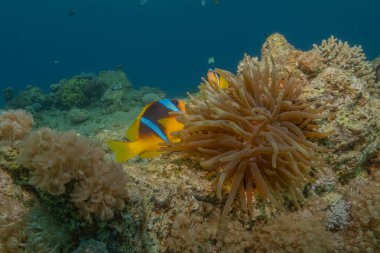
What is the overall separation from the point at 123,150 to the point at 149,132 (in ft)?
0.91

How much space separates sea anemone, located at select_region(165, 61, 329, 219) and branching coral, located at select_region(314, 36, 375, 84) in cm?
189

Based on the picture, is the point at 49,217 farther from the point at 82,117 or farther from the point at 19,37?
the point at 19,37

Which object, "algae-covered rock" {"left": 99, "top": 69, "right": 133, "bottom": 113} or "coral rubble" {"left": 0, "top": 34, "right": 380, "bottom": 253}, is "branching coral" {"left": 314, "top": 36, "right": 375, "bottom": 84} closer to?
"coral rubble" {"left": 0, "top": 34, "right": 380, "bottom": 253}

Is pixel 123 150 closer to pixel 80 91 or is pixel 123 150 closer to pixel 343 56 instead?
pixel 343 56

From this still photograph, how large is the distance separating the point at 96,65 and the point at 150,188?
316 feet

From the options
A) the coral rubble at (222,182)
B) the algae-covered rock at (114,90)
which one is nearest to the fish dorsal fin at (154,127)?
the coral rubble at (222,182)

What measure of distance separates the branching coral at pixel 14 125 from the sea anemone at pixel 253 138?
3.84ft

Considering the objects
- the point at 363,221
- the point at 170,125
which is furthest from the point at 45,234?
the point at 363,221

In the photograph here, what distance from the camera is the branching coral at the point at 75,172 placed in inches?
64.6

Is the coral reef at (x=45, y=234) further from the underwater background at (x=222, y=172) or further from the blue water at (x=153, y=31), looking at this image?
the blue water at (x=153, y=31)

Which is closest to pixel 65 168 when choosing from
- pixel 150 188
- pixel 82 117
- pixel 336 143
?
pixel 150 188

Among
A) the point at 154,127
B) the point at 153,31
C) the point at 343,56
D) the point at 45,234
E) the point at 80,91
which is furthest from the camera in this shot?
the point at 153,31

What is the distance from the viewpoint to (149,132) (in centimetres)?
271

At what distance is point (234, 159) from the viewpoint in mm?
2359
